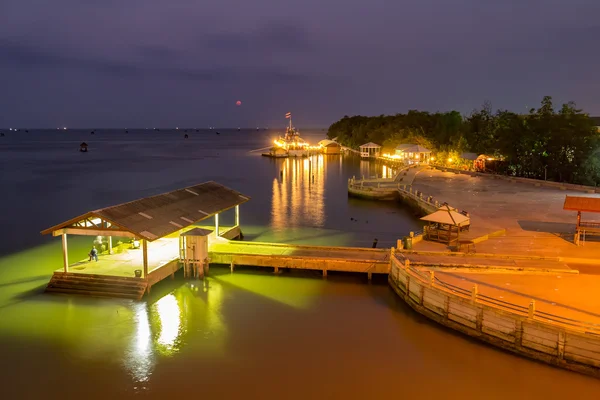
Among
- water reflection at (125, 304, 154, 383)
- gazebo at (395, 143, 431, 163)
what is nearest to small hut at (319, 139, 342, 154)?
gazebo at (395, 143, 431, 163)

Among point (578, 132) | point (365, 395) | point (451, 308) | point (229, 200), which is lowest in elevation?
point (365, 395)

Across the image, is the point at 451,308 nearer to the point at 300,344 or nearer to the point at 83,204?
the point at 300,344

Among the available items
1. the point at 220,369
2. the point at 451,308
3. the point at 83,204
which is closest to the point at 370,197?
the point at 83,204

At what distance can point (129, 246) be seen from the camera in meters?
22.8

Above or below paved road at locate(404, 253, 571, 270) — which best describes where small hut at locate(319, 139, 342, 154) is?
above

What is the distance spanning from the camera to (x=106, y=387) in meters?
13.3

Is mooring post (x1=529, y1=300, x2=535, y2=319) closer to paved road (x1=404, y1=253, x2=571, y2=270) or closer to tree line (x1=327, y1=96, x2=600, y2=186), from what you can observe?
paved road (x1=404, y1=253, x2=571, y2=270)

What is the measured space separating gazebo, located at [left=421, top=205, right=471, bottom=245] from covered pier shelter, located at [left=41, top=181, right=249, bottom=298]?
10.4m

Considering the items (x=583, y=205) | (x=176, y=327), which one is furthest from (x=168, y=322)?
A: (x=583, y=205)

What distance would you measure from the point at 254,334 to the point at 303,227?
57.1ft

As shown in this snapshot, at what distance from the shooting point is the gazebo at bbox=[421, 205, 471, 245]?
71.2 ft

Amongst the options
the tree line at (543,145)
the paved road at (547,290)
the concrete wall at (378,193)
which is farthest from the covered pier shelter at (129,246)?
the tree line at (543,145)

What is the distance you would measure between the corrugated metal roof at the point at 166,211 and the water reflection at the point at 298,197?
28.1 feet

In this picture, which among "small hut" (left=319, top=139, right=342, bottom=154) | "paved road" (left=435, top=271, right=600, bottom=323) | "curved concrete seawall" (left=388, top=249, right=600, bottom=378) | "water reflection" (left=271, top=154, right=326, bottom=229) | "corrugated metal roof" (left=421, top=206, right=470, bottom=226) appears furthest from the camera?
"small hut" (left=319, top=139, right=342, bottom=154)
